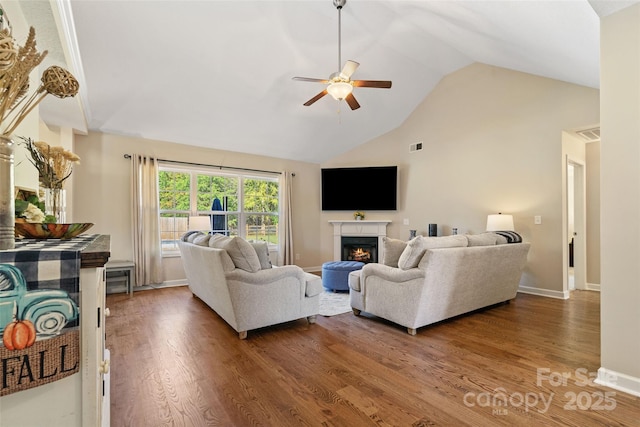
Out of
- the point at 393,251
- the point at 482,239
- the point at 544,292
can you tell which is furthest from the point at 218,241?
the point at 544,292

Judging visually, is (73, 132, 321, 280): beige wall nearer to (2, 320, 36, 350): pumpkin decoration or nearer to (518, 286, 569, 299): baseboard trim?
(2, 320, 36, 350): pumpkin decoration

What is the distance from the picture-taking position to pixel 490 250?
3.40 metres

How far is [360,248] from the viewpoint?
6621 millimetres

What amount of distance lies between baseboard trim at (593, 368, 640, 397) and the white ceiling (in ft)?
8.00

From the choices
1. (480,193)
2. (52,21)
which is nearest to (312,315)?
(52,21)

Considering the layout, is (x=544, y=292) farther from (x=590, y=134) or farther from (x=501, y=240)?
(x=590, y=134)

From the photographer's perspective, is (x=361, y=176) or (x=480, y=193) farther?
(x=361, y=176)

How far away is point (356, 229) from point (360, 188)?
0.92 m

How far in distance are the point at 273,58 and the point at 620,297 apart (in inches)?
168

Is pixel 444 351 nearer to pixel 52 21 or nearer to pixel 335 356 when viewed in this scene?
pixel 335 356

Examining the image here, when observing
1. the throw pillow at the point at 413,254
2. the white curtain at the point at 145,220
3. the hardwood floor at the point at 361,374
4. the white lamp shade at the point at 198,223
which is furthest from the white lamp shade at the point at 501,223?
the white curtain at the point at 145,220

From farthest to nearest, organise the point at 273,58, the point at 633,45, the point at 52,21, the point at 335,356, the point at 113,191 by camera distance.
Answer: the point at 113,191
the point at 273,58
the point at 335,356
the point at 52,21
the point at 633,45

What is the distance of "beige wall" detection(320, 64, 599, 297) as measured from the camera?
4422mm

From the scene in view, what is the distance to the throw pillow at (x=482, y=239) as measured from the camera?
339cm
